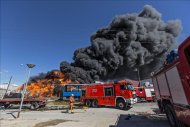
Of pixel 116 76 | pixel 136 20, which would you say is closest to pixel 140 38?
pixel 136 20

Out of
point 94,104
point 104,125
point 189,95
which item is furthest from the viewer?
point 94,104

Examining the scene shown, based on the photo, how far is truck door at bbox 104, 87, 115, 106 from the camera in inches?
714

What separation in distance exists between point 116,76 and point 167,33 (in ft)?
69.7

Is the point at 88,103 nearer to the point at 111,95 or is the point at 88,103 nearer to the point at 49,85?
the point at 111,95

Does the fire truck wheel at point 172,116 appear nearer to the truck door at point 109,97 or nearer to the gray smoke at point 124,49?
the truck door at point 109,97

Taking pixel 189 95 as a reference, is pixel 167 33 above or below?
above

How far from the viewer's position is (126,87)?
17.3 m

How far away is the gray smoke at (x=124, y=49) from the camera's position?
42.7m

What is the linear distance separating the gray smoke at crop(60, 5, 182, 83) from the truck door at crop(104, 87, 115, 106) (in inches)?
802

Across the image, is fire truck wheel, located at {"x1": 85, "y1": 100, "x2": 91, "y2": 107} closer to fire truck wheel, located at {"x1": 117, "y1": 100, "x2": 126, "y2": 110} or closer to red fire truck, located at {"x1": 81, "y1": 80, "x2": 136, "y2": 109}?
red fire truck, located at {"x1": 81, "y1": 80, "x2": 136, "y2": 109}

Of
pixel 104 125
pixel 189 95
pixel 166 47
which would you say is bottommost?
pixel 104 125

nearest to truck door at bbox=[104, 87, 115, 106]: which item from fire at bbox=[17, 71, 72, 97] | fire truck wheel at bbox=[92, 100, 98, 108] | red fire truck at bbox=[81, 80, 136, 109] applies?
red fire truck at bbox=[81, 80, 136, 109]

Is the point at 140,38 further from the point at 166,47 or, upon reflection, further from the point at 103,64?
the point at 103,64

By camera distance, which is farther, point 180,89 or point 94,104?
point 94,104
